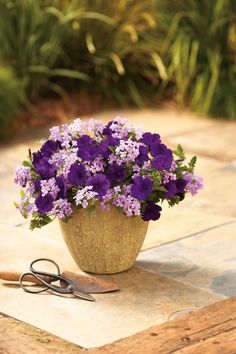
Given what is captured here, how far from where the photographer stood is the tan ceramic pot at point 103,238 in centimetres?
404

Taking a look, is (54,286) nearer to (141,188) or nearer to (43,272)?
(43,272)

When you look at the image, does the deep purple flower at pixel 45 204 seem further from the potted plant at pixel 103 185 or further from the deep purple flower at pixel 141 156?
the deep purple flower at pixel 141 156

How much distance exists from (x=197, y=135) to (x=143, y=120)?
0.61 metres

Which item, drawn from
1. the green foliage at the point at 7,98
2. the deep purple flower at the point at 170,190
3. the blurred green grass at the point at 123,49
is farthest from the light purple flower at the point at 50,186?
the blurred green grass at the point at 123,49

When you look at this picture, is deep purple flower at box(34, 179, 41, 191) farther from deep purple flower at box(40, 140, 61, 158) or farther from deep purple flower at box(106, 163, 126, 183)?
deep purple flower at box(106, 163, 126, 183)

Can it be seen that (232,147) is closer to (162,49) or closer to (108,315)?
(162,49)

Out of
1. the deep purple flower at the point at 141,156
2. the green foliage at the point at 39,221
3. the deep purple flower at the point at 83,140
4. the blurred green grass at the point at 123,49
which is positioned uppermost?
the blurred green grass at the point at 123,49

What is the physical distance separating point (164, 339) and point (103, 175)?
2.56 feet

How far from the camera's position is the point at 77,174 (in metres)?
3.95

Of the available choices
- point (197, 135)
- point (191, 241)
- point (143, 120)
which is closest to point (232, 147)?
point (197, 135)

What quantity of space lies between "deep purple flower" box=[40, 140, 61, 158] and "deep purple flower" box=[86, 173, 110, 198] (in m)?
0.25

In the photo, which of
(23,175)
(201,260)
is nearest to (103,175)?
(23,175)

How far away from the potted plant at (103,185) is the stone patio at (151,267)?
0.18 meters

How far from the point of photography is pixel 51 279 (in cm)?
405
